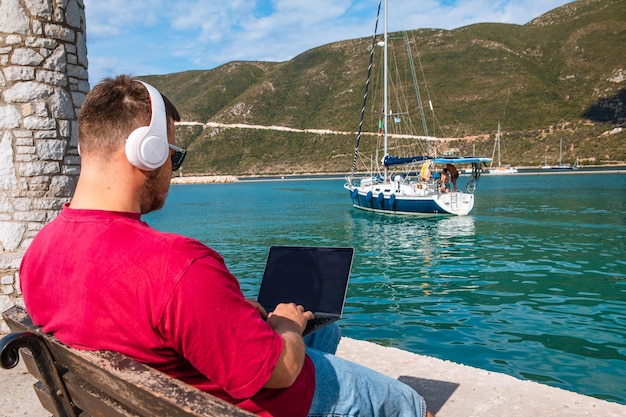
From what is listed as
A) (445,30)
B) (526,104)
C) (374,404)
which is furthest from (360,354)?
(445,30)

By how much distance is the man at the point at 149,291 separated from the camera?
1.30 meters

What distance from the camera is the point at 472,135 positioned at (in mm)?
83688

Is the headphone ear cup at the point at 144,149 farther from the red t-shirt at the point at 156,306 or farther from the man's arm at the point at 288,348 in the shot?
the man's arm at the point at 288,348

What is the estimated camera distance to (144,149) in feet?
5.02

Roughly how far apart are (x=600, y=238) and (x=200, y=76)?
504ft

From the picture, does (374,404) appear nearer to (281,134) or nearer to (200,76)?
(281,134)

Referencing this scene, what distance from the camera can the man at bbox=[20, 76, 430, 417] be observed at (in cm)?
130

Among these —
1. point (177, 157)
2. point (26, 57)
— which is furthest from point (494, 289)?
point (177, 157)

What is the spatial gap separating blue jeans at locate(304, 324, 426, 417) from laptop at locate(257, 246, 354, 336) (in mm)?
383

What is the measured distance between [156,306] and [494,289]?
988 cm

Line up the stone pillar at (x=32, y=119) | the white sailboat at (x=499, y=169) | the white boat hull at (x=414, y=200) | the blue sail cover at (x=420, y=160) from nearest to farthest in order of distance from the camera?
the stone pillar at (x=32, y=119), the white boat hull at (x=414, y=200), the blue sail cover at (x=420, y=160), the white sailboat at (x=499, y=169)

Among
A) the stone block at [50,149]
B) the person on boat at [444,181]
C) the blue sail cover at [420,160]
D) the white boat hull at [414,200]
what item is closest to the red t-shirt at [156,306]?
the stone block at [50,149]

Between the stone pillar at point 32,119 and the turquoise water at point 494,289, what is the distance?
4.76 metres

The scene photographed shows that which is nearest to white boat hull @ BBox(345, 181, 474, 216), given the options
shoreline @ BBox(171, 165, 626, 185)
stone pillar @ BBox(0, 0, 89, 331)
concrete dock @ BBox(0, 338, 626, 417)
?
stone pillar @ BBox(0, 0, 89, 331)
